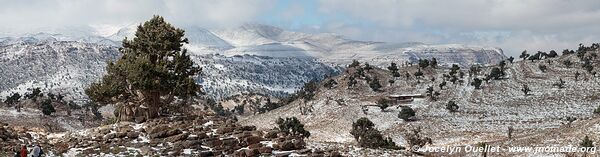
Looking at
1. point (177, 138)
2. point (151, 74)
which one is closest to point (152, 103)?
point (151, 74)

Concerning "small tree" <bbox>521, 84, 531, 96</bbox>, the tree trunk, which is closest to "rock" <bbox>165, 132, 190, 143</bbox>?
the tree trunk

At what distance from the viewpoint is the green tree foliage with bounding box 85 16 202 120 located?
38.4 meters

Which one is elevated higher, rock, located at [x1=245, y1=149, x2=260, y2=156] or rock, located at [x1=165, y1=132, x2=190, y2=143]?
rock, located at [x1=165, y1=132, x2=190, y2=143]

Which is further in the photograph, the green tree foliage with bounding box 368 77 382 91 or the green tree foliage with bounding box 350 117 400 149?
the green tree foliage with bounding box 368 77 382 91

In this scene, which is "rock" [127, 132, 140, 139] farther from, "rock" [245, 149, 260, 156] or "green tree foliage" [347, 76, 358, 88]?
"green tree foliage" [347, 76, 358, 88]

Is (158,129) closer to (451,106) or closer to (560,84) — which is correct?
(451,106)

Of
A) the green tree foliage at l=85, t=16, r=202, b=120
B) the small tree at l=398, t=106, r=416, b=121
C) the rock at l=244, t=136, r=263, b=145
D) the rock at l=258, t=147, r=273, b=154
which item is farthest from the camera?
the small tree at l=398, t=106, r=416, b=121

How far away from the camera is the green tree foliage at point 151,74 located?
3844 cm

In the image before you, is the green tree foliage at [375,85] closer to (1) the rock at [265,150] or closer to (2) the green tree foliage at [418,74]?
(2) the green tree foliage at [418,74]

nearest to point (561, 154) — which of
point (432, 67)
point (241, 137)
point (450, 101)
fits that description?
point (241, 137)

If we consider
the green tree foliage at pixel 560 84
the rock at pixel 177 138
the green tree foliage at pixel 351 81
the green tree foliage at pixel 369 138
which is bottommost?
the green tree foliage at pixel 369 138

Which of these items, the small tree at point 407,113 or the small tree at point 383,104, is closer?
the small tree at point 407,113

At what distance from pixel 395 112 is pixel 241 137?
Result: 85740 millimetres

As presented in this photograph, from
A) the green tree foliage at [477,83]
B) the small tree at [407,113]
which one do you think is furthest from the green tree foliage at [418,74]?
the small tree at [407,113]
